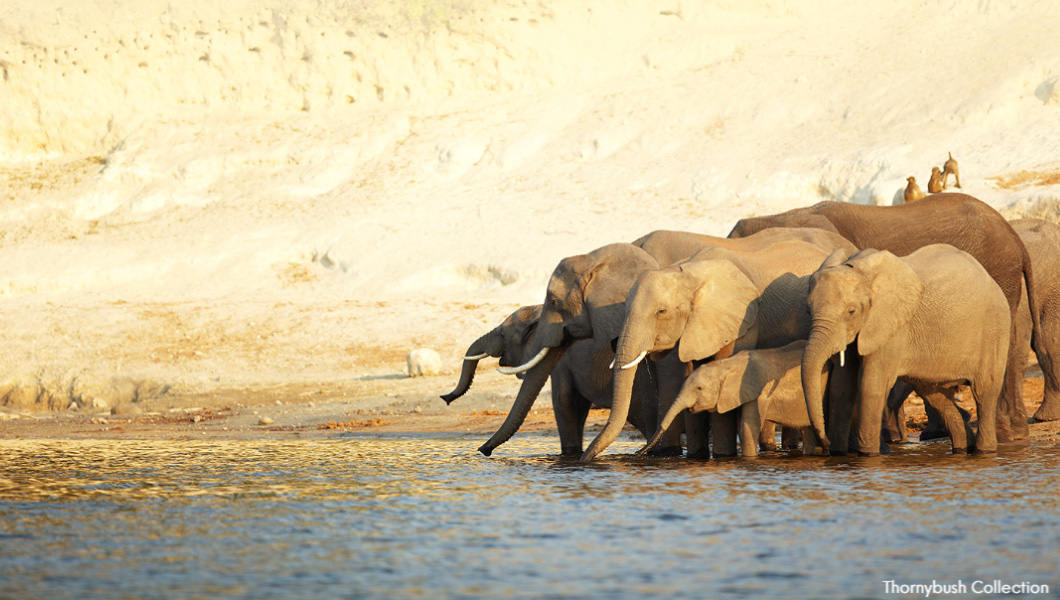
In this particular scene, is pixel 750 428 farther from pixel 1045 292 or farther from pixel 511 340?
pixel 1045 292

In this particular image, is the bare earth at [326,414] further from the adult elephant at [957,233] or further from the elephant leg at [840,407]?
the elephant leg at [840,407]

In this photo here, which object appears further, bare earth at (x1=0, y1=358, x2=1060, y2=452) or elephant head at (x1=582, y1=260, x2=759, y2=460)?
bare earth at (x1=0, y1=358, x2=1060, y2=452)

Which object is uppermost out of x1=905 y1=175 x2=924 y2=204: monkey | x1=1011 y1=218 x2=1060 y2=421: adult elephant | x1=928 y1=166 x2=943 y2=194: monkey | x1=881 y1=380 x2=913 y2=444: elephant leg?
x1=928 y1=166 x2=943 y2=194: monkey

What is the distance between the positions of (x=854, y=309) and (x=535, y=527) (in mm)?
4326

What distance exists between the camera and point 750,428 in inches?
440

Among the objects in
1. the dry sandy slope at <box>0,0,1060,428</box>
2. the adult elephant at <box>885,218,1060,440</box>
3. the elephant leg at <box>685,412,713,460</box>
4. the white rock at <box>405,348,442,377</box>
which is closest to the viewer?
the elephant leg at <box>685,412,713,460</box>

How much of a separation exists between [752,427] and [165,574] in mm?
6069

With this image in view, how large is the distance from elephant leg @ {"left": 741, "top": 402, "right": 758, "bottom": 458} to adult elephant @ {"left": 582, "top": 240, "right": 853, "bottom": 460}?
0.32m

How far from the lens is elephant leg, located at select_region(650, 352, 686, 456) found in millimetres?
11930

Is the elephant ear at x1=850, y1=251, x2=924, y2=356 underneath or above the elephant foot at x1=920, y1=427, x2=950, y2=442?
above

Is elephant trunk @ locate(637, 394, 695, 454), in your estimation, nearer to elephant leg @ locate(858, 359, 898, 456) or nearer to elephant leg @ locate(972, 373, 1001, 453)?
elephant leg @ locate(858, 359, 898, 456)

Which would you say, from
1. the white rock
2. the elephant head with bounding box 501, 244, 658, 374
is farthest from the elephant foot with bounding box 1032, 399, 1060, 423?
the white rock

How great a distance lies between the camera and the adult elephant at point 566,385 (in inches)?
488

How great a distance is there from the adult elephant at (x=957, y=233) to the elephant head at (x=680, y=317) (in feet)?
11.9
